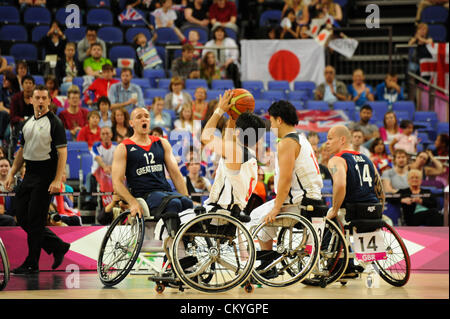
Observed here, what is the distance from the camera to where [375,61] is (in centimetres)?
1359

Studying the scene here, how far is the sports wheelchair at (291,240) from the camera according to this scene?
5.69 metres

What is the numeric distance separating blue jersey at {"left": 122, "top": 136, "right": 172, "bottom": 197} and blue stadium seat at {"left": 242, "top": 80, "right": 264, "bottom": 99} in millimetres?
5663

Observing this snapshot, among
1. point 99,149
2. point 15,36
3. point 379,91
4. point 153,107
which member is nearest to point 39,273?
point 99,149

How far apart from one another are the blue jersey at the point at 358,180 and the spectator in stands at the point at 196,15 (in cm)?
706

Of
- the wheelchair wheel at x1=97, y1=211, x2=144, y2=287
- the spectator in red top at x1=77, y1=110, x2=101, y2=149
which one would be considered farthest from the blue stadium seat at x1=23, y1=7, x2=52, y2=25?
the wheelchair wheel at x1=97, y1=211, x2=144, y2=287

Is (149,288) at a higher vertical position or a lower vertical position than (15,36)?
lower

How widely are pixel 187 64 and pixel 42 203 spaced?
539cm

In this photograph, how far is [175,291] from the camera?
5.89 meters

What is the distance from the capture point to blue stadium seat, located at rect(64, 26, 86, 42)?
39.4 feet

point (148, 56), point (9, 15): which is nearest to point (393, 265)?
point (148, 56)

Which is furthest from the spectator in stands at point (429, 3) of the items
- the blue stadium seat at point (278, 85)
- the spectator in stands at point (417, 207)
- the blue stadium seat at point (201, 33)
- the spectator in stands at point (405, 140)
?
the spectator in stands at point (417, 207)

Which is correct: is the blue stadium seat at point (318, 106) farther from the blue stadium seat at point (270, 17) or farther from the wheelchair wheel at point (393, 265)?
the wheelchair wheel at point (393, 265)

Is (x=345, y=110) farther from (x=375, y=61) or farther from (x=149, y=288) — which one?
(x=149, y=288)

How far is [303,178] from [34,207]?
2.43 meters
